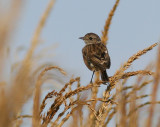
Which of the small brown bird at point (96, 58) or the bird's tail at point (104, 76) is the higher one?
the small brown bird at point (96, 58)

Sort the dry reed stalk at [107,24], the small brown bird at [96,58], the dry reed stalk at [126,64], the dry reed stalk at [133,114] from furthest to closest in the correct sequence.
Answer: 1. the small brown bird at [96,58]
2. the dry reed stalk at [107,24]
3. the dry reed stalk at [126,64]
4. the dry reed stalk at [133,114]

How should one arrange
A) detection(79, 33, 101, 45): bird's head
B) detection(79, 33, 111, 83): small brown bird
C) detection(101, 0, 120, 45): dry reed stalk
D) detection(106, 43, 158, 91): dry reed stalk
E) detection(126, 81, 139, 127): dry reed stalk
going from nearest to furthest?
detection(126, 81, 139, 127): dry reed stalk, detection(106, 43, 158, 91): dry reed stalk, detection(101, 0, 120, 45): dry reed stalk, detection(79, 33, 111, 83): small brown bird, detection(79, 33, 101, 45): bird's head

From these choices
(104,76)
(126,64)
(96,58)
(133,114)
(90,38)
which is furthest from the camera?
(90,38)

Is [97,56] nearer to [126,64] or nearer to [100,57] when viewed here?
[100,57]

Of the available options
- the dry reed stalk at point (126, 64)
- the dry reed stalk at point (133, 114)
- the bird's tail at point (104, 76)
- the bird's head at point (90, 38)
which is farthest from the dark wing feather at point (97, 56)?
the dry reed stalk at point (133, 114)

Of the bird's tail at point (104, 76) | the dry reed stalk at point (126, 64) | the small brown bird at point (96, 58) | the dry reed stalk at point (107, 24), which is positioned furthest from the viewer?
the small brown bird at point (96, 58)

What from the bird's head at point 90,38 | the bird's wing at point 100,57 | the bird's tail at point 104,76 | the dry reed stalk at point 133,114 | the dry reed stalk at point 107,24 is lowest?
the dry reed stalk at point 133,114

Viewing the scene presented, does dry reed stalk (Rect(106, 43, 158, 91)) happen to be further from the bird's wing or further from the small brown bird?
the bird's wing

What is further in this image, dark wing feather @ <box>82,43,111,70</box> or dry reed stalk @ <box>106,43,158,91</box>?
dark wing feather @ <box>82,43,111,70</box>

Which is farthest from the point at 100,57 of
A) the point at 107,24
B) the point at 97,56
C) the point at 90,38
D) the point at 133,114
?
the point at 133,114

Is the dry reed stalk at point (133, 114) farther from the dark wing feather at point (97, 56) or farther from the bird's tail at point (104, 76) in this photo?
the dark wing feather at point (97, 56)

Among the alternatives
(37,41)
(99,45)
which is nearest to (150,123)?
(37,41)

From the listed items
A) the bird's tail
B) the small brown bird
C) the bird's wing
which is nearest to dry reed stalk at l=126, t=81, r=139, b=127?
the bird's tail

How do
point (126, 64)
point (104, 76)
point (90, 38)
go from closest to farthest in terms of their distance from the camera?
point (126, 64) → point (104, 76) → point (90, 38)
